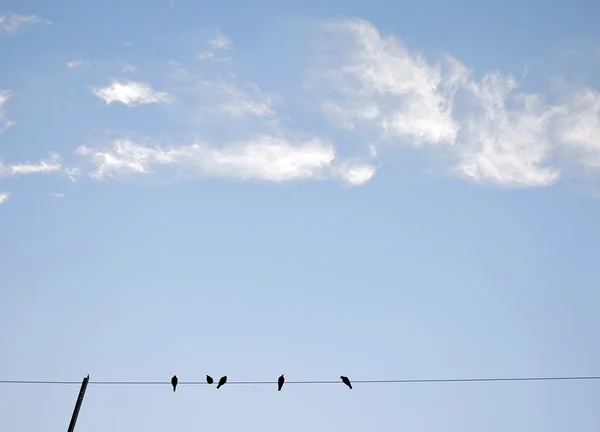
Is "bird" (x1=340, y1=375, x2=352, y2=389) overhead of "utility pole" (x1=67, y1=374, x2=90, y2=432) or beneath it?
overhead

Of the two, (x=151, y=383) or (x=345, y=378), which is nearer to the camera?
(x=151, y=383)

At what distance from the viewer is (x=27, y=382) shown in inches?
944

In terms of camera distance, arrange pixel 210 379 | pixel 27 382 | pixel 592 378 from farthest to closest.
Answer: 1. pixel 210 379
2. pixel 27 382
3. pixel 592 378

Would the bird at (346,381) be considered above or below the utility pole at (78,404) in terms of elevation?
above

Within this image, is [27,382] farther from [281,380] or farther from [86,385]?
[281,380]

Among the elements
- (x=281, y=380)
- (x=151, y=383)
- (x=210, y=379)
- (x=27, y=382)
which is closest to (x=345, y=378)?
(x=281, y=380)

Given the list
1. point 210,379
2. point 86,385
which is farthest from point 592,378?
point 86,385

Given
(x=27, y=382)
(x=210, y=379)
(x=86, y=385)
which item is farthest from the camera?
(x=210, y=379)

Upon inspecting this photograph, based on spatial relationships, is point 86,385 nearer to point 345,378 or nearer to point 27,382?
point 27,382

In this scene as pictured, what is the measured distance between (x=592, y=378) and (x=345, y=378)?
1022 cm

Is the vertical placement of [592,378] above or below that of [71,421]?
above

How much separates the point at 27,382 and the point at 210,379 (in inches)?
326

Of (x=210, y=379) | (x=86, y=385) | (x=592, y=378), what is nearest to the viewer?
(x=592, y=378)

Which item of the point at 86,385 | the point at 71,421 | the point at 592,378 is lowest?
the point at 71,421
